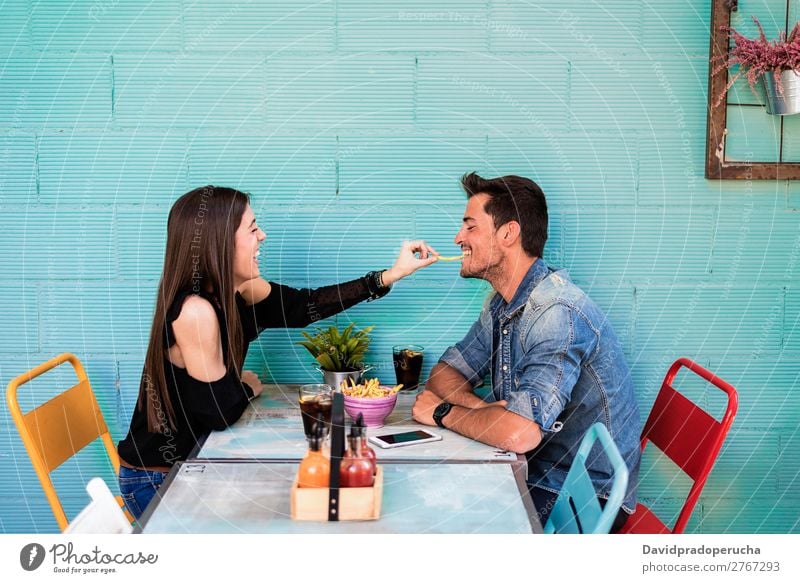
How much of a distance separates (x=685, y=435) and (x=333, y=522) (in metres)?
0.93

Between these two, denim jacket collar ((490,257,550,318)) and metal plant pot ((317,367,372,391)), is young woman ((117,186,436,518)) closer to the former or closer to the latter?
metal plant pot ((317,367,372,391))

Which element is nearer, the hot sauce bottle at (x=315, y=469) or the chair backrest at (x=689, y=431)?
the hot sauce bottle at (x=315, y=469)

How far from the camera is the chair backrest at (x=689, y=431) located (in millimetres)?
1795

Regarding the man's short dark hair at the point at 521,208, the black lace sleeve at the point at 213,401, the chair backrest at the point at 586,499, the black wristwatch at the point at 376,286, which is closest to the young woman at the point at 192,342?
the black lace sleeve at the point at 213,401

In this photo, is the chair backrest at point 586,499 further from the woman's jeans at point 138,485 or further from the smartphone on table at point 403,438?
the woman's jeans at point 138,485

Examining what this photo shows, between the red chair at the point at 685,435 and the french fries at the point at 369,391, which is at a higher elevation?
the french fries at the point at 369,391

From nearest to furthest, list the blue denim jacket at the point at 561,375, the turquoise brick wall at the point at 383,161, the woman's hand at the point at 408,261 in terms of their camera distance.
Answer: the blue denim jacket at the point at 561,375
the woman's hand at the point at 408,261
the turquoise brick wall at the point at 383,161

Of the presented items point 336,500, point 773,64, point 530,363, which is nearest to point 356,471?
point 336,500

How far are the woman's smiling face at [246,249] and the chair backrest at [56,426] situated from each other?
1.58 feet

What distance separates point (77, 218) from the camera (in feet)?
7.97

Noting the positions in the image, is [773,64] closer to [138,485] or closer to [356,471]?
[356,471]

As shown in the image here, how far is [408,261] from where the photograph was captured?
2.26 metres

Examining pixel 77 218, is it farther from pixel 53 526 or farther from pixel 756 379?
pixel 756 379

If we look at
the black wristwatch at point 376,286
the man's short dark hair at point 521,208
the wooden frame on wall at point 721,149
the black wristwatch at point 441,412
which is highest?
the wooden frame on wall at point 721,149
